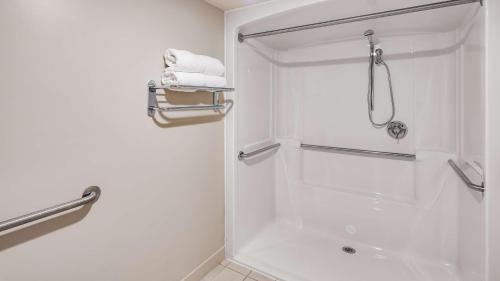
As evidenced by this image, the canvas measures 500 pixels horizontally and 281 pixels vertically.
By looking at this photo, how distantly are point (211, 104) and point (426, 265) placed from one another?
6.66 ft

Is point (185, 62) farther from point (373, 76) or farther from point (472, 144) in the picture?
point (472, 144)

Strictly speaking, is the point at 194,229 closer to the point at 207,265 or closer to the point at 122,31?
the point at 207,265

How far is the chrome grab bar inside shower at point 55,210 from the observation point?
35.1 inches

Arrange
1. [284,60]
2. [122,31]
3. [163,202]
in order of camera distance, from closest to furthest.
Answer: [122,31], [163,202], [284,60]

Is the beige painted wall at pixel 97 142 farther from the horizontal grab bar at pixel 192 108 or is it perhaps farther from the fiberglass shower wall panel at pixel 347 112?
the fiberglass shower wall panel at pixel 347 112

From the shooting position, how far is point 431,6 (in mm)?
1308

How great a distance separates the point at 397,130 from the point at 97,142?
212 centimetres

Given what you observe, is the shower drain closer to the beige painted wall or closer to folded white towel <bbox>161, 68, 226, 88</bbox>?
the beige painted wall

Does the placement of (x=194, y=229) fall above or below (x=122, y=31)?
below

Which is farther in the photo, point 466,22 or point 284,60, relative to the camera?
point 284,60

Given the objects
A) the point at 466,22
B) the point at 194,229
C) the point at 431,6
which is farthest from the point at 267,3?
the point at 194,229

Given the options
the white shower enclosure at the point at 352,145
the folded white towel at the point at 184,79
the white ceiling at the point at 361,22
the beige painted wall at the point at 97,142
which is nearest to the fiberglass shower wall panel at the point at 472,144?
the white shower enclosure at the point at 352,145

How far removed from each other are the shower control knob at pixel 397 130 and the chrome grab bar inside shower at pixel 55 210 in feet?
6.93

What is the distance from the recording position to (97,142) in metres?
1.21
